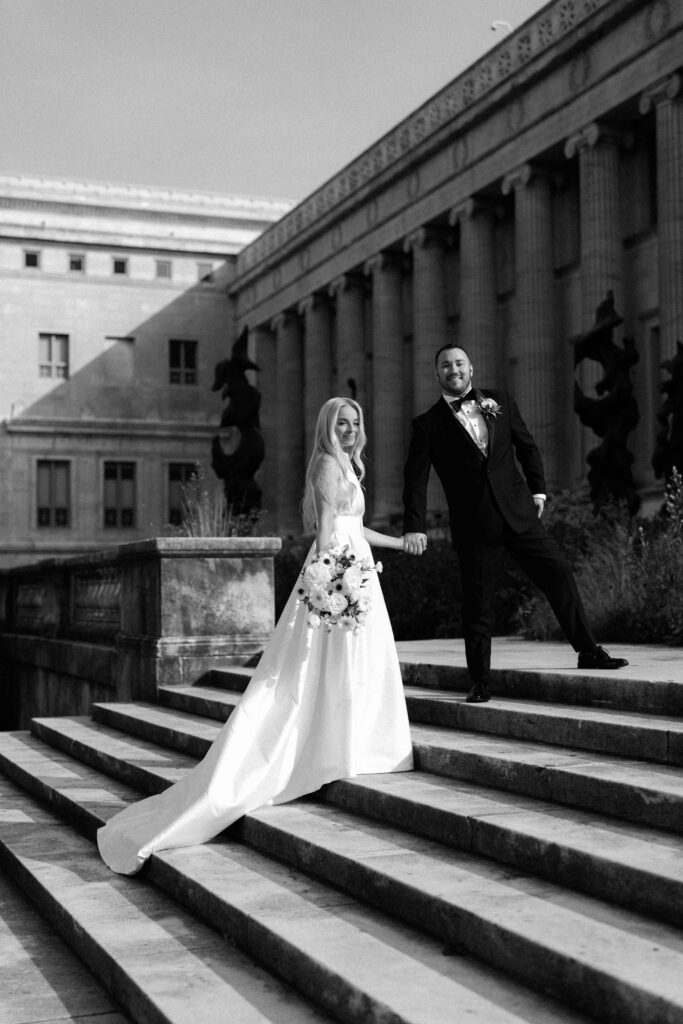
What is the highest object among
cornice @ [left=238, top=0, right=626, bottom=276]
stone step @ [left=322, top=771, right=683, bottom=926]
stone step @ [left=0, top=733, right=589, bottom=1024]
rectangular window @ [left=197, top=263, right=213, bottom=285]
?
rectangular window @ [left=197, top=263, right=213, bottom=285]

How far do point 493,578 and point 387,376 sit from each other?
Answer: 31865mm

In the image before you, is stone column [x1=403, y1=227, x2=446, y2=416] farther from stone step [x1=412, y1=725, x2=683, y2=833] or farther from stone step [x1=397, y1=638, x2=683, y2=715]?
stone step [x1=412, y1=725, x2=683, y2=833]

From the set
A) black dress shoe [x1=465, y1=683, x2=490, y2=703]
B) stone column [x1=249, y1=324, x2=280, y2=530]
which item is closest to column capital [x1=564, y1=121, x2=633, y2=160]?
stone column [x1=249, y1=324, x2=280, y2=530]

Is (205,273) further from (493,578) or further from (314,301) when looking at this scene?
(493,578)

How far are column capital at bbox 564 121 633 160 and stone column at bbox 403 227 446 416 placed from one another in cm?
771

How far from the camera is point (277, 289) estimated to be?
47781 mm

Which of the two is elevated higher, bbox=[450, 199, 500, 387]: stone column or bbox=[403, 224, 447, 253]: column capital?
bbox=[403, 224, 447, 253]: column capital

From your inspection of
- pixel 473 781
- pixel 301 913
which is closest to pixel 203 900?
pixel 301 913

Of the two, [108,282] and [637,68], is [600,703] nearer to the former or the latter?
[637,68]

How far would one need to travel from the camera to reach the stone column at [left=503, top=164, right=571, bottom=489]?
3056 cm

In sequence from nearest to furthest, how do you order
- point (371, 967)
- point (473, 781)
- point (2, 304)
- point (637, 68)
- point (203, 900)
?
1. point (371, 967)
2. point (203, 900)
3. point (473, 781)
4. point (637, 68)
5. point (2, 304)

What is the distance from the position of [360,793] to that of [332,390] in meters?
39.6

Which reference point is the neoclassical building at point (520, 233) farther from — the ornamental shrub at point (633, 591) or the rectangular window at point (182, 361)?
the ornamental shrub at point (633, 591)

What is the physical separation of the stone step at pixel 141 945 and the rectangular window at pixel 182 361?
46.1 m
